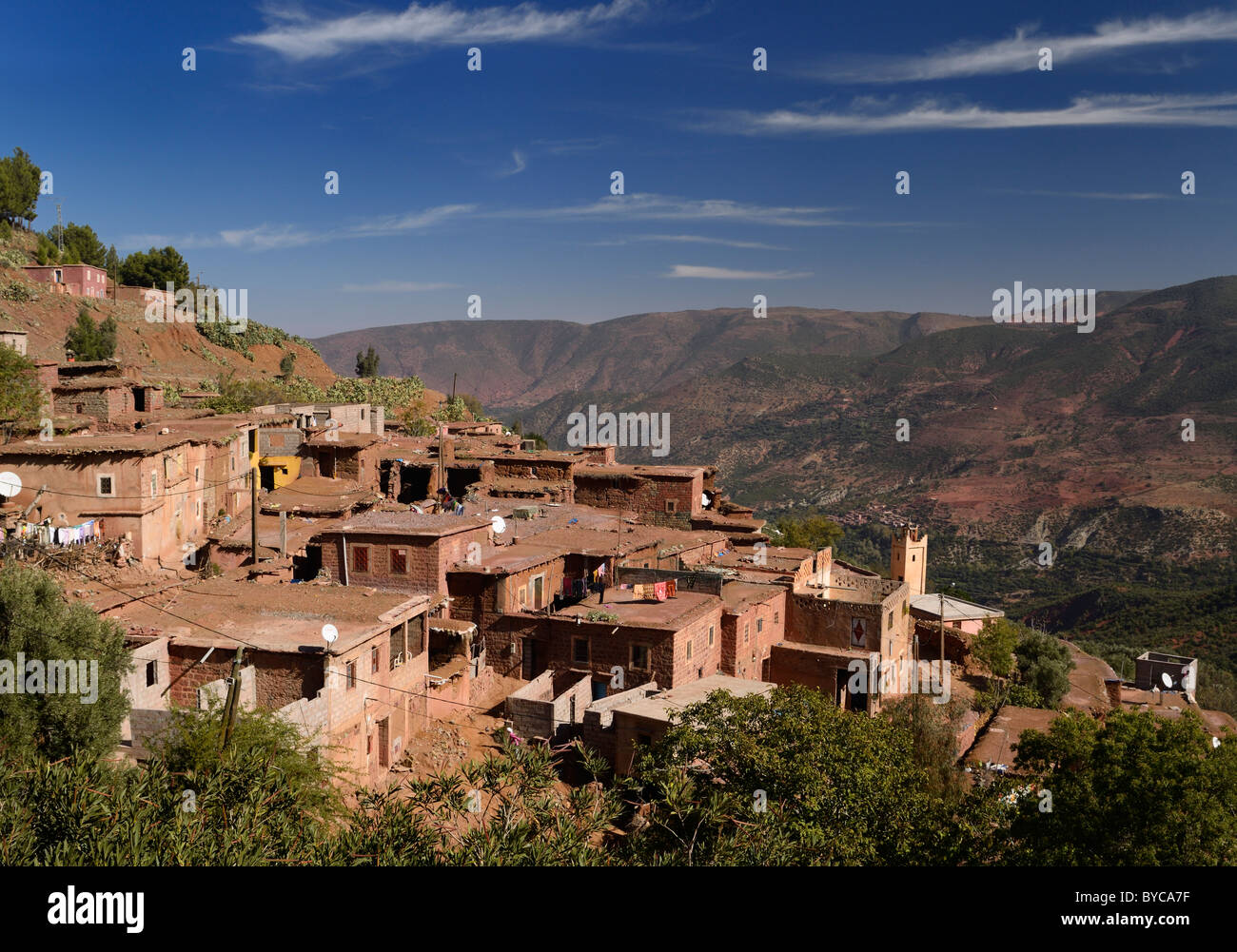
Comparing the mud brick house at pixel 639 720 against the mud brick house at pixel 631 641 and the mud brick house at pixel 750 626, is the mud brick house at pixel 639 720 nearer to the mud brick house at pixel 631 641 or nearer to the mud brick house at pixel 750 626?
the mud brick house at pixel 631 641

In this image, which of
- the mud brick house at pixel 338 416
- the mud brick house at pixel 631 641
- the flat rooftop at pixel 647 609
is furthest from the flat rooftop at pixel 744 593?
the mud brick house at pixel 338 416

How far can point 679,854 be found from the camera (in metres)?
12.2

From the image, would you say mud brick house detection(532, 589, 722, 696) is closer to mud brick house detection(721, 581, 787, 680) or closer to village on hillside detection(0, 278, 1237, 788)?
village on hillside detection(0, 278, 1237, 788)

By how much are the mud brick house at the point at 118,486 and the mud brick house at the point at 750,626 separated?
16.1 m

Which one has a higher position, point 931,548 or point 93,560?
point 93,560

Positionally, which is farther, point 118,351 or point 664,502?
point 118,351

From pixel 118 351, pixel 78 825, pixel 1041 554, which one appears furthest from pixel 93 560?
pixel 1041 554

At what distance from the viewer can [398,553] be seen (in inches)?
952

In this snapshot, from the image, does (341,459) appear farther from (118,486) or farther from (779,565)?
(779,565)

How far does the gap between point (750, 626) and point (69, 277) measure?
61.6 meters

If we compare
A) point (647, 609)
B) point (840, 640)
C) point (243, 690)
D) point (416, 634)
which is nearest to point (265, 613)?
point (243, 690)

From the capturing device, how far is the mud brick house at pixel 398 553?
23891 mm

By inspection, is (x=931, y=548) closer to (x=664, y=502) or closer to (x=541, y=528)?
(x=664, y=502)
